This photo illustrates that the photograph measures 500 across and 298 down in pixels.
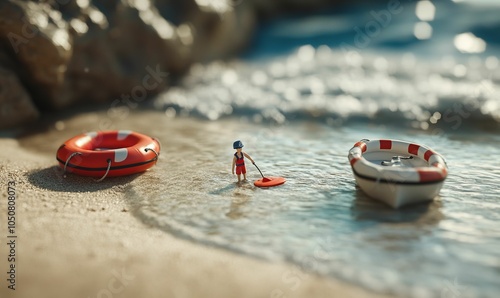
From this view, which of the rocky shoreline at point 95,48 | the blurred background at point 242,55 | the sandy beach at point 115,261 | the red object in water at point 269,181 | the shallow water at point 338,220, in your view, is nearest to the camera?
the sandy beach at point 115,261

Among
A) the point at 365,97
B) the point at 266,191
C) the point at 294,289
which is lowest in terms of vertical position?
the point at 294,289

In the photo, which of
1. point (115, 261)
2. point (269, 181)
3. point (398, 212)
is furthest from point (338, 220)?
point (115, 261)

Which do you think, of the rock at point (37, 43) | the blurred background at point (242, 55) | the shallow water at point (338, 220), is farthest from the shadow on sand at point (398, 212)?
the rock at point (37, 43)

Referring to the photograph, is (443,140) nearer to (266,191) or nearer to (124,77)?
(266,191)

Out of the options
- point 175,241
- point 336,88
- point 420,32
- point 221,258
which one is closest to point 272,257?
point 221,258

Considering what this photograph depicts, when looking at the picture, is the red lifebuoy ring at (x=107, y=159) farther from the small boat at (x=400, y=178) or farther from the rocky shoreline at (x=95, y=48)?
the small boat at (x=400, y=178)

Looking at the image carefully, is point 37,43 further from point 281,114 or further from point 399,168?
point 399,168
